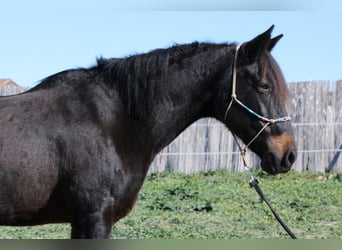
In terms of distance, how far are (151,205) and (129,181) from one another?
17.0 ft

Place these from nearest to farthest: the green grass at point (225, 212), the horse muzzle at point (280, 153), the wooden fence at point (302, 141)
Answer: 1. the horse muzzle at point (280, 153)
2. the green grass at point (225, 212)
3. the wooden fence at point (302, 141)

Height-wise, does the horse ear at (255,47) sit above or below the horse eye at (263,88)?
above

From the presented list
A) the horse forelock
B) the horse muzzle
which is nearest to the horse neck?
the horse forelock

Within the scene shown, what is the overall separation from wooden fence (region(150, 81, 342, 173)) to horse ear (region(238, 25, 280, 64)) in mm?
9896

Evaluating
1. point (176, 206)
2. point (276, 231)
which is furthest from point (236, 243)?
point (176, 206)

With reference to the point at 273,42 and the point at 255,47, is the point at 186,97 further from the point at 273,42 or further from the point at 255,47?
the point at 273,42

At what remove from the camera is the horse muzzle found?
3746mm

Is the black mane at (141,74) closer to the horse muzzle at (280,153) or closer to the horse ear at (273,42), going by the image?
the horse ear at (273,42)

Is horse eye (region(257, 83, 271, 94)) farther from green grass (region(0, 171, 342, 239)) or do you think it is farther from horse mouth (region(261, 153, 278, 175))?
green grass (region(0, 171, 342, 239))

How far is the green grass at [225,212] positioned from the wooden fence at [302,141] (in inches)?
66.4

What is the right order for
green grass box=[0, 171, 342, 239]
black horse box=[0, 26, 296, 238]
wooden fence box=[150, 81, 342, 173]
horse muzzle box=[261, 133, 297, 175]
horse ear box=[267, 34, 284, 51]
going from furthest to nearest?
1. wooden fence box=[150, 81, 342, 173]
2. green grass box=[0, 171, 342, 239]
3. horse ear box=[267, 34, 284, 51]
4. horse muzzle box=[261, 133, 297, 175]
5. black horse box=[0, 26, 296, 238]

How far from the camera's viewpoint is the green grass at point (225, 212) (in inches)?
263

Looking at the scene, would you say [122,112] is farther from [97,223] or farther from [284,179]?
[284,179]

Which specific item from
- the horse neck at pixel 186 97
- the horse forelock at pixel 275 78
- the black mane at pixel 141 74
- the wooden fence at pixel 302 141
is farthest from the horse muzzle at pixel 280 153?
the wooden fence at pixel 302 141
